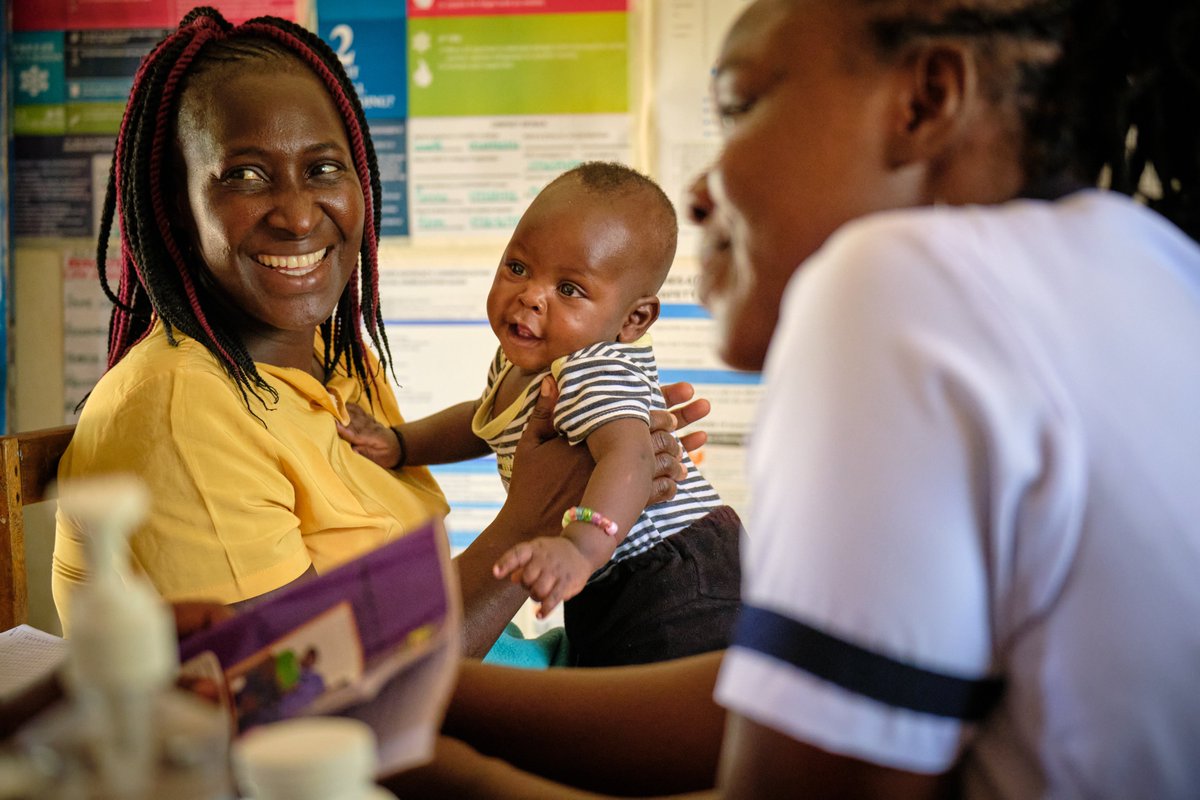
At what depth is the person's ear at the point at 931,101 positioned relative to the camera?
0.73m

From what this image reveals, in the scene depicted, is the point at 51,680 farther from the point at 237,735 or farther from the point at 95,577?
the point at 95,577

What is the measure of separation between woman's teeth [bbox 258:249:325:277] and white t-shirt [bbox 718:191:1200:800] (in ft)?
4.64

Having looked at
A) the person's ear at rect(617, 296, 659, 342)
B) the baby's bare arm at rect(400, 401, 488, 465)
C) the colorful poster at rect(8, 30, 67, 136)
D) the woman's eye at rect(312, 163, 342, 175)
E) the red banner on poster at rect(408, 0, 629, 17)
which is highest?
the red banner on poster at rect(408, 0, 629, 17)

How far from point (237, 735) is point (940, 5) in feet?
2.30

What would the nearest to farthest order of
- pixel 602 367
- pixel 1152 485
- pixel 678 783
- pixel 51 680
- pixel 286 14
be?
1. pixel 1152 485
2. pixel 51 680
3. pixel 678 783
4. pixel 602 367
5. pixel 286 14

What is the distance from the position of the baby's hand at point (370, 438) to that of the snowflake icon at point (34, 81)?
95.7 inches

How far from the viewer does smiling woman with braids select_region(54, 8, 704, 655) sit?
5.13ft

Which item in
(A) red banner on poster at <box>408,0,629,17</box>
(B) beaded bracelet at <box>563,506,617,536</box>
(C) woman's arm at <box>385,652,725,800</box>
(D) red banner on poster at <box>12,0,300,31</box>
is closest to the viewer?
(C) woman's arm at <box>385,652,725,800</box>

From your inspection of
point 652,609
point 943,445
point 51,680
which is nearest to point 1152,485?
point 943,445

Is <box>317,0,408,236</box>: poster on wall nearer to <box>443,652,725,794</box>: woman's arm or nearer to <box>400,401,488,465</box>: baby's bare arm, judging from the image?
<box>400,401,488,465</box>: baby's bare arm

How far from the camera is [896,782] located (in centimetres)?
59

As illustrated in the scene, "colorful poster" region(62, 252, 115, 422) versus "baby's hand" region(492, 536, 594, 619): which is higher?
"colorful poster" region(62, 252, 115, 422)

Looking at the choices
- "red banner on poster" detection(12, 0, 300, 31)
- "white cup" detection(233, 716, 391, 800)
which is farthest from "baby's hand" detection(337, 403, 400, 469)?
"red banner on poster" detection(12, 0, 300, 31)

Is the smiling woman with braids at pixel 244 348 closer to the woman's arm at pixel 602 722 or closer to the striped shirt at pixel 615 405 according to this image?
the striped shirt at pixel 615 405
